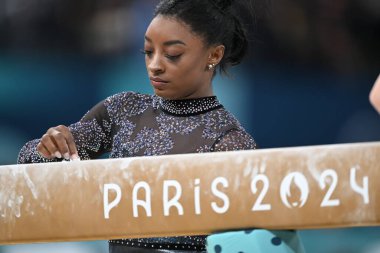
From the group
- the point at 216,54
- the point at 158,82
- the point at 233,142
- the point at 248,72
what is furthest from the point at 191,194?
the point at 248,72

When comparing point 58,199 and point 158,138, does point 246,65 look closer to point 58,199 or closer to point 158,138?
point 158,138

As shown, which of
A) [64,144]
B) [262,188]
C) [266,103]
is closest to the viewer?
[262,188]

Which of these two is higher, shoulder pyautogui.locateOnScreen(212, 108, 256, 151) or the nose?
the nose

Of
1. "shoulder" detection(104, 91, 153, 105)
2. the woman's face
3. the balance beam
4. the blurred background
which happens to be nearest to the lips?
the woman's face

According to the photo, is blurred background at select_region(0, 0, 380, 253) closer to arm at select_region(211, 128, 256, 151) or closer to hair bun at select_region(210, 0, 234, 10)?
hair bun at select_region(210, 0, 234, 10)

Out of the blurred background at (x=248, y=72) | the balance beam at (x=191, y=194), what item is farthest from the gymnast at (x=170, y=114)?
the blurred background at (x=248, y=72)

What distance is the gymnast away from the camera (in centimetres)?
210

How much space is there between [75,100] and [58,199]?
157 cm

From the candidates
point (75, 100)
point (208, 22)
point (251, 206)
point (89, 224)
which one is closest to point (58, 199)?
point (89, 224)

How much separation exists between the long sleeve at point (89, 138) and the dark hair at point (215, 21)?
0.31 meters

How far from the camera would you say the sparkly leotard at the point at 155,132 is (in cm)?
209

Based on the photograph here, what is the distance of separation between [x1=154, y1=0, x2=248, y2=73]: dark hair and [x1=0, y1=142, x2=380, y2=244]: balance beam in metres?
0.40

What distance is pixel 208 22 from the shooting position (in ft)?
7.19

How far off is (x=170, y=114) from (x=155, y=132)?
0.22 feet
